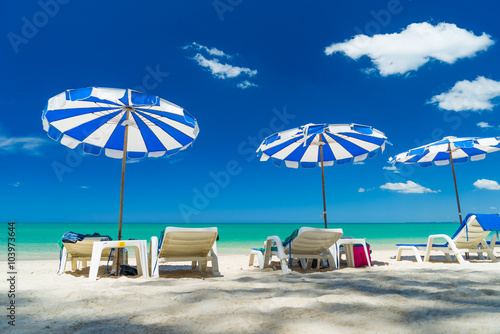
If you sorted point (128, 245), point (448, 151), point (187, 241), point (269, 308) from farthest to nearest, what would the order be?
point (448, 151)
point (187, 241)
point (128, 245)
point (269, 308)

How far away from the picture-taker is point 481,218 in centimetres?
526

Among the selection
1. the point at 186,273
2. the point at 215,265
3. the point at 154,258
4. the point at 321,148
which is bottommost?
the point at 186,273

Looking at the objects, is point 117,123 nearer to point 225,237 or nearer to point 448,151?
point 448,151

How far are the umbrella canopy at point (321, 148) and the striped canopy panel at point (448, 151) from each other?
→ 63.3 inches

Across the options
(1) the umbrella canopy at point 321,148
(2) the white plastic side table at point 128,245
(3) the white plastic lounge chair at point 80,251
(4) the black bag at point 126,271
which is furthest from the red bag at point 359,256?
(3) the white plastic lounge chair at point 80,251

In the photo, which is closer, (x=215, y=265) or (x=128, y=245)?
(x=128, y=245)

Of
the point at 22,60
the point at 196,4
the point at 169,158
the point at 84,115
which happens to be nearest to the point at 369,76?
the point at 196,4

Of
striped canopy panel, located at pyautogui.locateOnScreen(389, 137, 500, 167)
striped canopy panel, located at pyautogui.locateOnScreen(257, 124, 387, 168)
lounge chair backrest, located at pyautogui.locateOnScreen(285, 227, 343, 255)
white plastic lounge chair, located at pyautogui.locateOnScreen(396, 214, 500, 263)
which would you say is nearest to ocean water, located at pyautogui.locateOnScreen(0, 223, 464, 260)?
striped canopy panel, located at pyautogui.locateOnScreen(389, 137, 500, 167)

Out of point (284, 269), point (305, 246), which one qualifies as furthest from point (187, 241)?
point (305, 246)

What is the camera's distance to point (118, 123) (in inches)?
198

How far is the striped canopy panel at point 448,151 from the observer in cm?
686

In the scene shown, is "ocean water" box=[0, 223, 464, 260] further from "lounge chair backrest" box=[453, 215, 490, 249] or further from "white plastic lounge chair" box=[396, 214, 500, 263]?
"lounge chair backrest" box=[453, 215, 490, 249]

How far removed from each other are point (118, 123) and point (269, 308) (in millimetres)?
4230

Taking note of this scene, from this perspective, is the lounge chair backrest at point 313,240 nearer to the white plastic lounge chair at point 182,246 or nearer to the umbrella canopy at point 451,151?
the white plastic lounge chair at point 182,246
